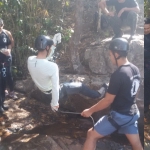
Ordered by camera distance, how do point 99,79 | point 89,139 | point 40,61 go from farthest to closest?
point 99,79
point 40,61
point 89,139

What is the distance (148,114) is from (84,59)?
1818 mm

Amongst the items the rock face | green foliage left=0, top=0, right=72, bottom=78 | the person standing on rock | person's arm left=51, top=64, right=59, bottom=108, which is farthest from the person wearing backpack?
the person standing on rock

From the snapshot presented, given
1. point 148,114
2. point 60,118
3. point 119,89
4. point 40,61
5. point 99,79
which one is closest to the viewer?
point 119,89

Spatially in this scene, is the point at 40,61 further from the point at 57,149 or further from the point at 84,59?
the point at 84,59

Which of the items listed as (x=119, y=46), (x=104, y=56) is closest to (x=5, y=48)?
(x=104, y=56)

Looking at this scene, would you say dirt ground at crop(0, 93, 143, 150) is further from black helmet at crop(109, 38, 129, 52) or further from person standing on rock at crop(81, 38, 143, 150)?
black helmet at crop(109, 38, 129, 52)

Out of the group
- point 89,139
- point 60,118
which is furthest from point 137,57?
point 89,139

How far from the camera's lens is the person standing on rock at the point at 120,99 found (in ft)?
8.07

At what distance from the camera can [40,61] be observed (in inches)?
120

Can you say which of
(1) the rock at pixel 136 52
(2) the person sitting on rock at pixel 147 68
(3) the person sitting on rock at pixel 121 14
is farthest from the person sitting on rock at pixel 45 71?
(3) the person sitting on rock at pixel 121 14

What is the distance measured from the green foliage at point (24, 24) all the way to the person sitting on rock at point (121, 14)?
111cm

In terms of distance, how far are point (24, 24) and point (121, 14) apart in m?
2.13

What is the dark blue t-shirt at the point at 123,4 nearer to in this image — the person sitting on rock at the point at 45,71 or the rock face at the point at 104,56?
the rock face at the point at 104,56

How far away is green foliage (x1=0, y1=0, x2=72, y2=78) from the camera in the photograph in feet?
17.8
